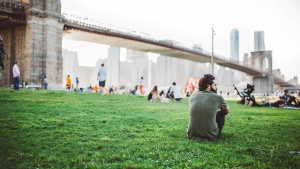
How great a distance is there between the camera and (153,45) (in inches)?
1618

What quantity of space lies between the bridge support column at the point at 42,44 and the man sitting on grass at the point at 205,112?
21.8m

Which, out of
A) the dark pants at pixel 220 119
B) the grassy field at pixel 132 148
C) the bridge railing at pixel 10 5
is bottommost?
the grassy field at pixel 132 148

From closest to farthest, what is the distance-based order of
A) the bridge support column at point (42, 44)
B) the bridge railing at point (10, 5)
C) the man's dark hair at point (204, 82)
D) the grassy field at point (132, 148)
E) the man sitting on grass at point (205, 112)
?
the grassy field at point (132, 148) → the man sitting on grass at point (205, 112) → the man's dark hair at point (204, 82) → the bridge railing at point (10, 5) → the bridge support column at point (42, 44)

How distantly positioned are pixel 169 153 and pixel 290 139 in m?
2.33

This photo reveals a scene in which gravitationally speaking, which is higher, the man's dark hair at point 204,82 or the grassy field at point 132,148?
the man's dark hair at point 204,82

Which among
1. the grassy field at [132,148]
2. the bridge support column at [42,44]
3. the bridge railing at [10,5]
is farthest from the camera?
the bridge support column at [42,44]

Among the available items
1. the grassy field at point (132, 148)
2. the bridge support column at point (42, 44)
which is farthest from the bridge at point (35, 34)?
the grassy field at point (132, 148)

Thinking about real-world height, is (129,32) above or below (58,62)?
above

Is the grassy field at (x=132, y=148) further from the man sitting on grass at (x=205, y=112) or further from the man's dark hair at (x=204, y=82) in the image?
the man's dark hair at (x=204, y=82)

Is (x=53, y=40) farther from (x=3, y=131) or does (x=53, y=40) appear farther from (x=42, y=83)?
(x=3, y=131)

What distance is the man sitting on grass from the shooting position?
3904 millimetres

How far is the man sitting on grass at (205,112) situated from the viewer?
3904mm

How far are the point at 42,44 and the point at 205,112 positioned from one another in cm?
2380

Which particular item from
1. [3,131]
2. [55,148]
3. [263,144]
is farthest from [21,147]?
[263,144]
